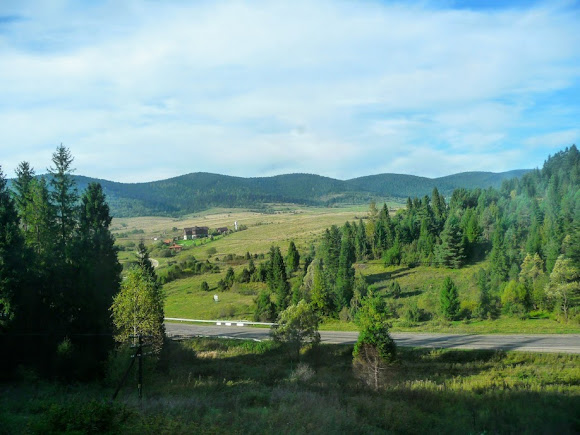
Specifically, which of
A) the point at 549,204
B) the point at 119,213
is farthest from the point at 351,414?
the point at 119,213

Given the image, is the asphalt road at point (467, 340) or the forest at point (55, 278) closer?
the forest at point (55, 278)

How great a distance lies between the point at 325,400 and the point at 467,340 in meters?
20.4

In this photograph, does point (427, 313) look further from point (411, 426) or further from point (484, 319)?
point (411, 426)

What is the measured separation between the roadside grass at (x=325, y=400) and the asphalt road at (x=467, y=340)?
1.85 metres

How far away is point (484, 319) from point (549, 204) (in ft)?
68.6

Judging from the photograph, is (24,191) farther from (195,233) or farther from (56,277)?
(195,233)

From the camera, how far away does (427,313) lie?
135 feet

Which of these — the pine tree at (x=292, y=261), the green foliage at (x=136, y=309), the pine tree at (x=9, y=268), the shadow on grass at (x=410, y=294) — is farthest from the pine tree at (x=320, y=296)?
the pine tree at (x=9, y=268)

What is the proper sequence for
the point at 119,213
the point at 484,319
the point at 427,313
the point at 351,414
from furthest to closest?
the point at 119,213
the point at 427,313
the point at 484,319
the point at 351,414

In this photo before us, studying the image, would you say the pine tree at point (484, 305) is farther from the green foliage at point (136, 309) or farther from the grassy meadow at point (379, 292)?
the green foliage at point (136, 309)

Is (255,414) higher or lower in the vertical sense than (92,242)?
lower

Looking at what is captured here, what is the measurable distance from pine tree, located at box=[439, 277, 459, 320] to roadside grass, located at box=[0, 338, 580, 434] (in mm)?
10938

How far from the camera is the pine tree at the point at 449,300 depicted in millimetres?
37906

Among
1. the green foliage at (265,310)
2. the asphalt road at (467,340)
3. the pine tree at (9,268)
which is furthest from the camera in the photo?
the green foliage at (265,310)
